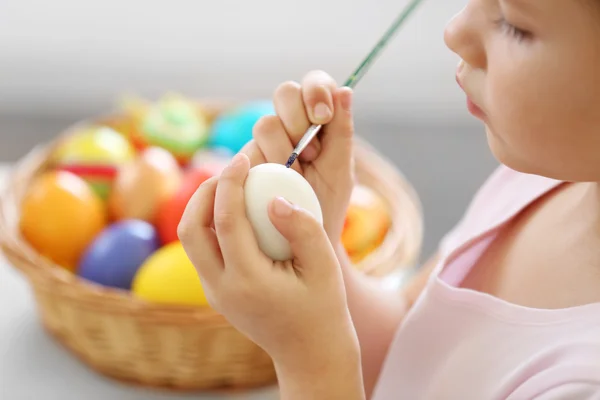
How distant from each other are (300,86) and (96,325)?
14.3 inches

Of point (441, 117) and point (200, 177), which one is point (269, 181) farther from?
point (441, 117)

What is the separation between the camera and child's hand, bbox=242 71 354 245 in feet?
1.98

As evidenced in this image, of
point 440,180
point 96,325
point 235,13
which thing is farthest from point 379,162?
point 235,13

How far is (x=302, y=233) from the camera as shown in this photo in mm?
471

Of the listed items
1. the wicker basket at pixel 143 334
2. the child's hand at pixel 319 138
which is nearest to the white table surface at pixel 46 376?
the wicker basket at pixel 143 334

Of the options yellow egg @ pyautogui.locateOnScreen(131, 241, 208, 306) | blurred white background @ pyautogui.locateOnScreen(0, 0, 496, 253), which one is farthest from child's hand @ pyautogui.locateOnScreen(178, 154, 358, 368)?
blurred white background @ pyautogui.locateOnScreen(0, 0, 496, 253)

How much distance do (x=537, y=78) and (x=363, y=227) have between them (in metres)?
0.51

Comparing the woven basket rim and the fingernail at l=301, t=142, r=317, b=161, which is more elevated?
the fingernail at l=301, t=142, r=317, b=161

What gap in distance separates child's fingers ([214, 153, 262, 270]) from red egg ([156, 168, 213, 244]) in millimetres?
483

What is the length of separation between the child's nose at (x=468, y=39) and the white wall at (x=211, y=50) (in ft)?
4.81

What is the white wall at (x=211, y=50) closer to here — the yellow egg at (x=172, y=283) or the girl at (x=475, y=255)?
the yellow egg at (x=172, y=283)

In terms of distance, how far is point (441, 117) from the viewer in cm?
210

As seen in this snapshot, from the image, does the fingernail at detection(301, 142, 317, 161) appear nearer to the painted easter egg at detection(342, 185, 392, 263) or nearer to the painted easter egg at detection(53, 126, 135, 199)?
the painted easter egg at detection(342, 185, 392, 263)

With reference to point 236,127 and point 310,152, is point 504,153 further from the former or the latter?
point 236,127
